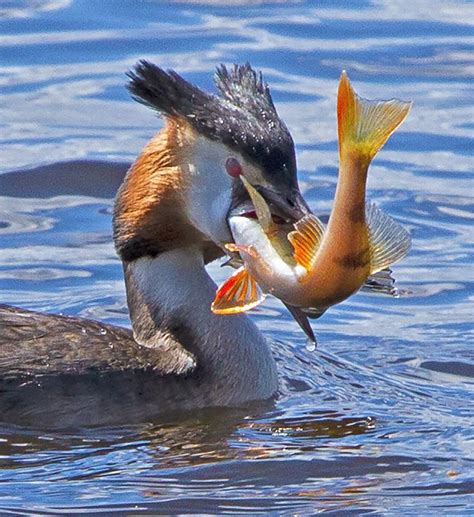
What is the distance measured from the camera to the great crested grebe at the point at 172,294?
852 cm

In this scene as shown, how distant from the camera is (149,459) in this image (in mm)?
8180

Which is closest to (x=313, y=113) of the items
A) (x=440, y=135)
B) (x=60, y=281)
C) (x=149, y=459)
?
(x=440, y=135)

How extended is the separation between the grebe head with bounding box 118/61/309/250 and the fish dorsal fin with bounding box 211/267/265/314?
69cm

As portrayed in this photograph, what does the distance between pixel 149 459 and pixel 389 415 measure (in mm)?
1287

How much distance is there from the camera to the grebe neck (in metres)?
9.12

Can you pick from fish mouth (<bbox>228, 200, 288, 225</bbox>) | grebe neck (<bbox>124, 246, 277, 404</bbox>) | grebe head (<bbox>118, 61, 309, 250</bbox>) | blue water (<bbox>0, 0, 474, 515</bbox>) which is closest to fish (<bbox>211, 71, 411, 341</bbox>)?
fish mouth (<bbox>228, 200, 288, 225</bbox>)

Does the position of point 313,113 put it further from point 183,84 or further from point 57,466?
point 57,466

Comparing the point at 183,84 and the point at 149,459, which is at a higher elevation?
the point at 183,84

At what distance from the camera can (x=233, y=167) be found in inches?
339

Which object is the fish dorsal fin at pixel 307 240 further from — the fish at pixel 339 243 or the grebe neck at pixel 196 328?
the grebe neck at pixel 196 328

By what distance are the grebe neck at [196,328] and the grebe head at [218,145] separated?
0.97 ft

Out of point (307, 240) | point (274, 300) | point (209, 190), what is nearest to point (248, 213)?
point (209, 190)

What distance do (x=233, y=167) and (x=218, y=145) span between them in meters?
0.18

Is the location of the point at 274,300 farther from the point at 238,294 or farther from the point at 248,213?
the point at 238,294
